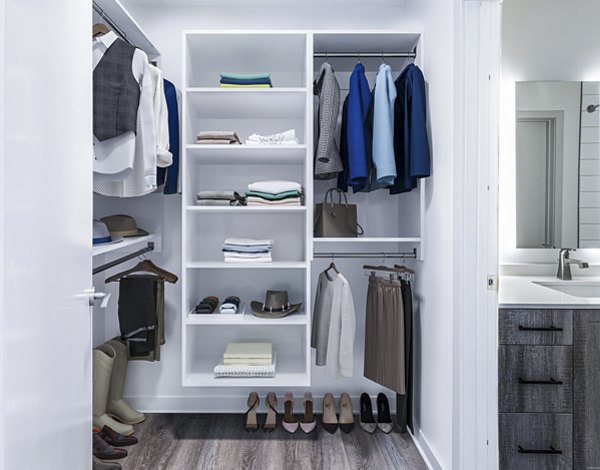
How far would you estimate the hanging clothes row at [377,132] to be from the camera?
2232 millimetres

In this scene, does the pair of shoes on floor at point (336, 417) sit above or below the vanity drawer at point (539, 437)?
below

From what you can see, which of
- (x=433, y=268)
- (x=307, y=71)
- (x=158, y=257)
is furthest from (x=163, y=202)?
(x=433, y=268)

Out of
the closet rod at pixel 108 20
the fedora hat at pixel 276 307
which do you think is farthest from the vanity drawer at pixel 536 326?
the closet rod at pixel 108 20

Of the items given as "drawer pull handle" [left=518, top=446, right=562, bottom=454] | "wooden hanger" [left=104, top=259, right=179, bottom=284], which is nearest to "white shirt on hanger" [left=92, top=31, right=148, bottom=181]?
"wooden hanger" [left=104, top=259, right=179, bottom=284]

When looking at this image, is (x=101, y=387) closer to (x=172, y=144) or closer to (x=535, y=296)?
(x=172, y=144)

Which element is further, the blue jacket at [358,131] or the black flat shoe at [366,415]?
the black flat shoe at [366,415]

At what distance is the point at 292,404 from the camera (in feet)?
8.68

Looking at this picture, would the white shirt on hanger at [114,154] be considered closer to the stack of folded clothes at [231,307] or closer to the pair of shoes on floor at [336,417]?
the stack of folded clothes at [231,307]

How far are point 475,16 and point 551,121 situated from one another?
1171 mm

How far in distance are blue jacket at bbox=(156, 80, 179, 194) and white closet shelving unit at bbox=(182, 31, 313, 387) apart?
0.27 ft

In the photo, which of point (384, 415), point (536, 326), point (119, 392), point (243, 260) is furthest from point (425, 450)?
point (119, 392)

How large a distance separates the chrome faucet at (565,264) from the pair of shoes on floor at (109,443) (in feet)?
7.89

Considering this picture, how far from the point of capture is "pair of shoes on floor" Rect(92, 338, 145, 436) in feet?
7.75

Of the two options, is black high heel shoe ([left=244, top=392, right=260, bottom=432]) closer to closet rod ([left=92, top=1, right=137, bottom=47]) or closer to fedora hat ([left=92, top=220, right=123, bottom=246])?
fedora hat ([left=92, top=220, right=123, bottom=246])
